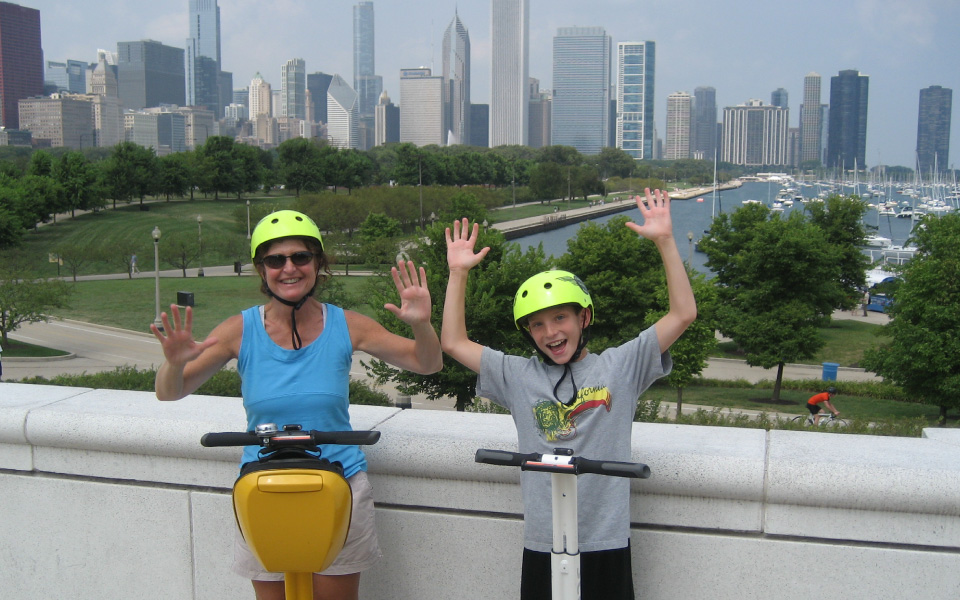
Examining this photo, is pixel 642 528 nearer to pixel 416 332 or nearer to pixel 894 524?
pixel 894 524

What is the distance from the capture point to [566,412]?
10.9ft

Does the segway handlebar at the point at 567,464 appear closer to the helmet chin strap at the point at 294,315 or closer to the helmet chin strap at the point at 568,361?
the helmet chin strap at the point at 568,361

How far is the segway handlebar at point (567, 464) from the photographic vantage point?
270cm

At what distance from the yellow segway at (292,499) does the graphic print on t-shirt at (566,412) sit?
662 mm

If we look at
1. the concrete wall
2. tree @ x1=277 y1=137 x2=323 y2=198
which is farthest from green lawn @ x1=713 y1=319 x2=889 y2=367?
tree @ x1=277 y1=137 x2=323 y2=198

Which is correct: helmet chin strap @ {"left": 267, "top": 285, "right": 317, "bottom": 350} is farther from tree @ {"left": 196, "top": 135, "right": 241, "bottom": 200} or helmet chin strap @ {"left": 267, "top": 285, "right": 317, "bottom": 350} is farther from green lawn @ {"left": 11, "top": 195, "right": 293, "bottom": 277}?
tree @ {"left": 196, "top": 135, "right": 241, "bottom": 200}

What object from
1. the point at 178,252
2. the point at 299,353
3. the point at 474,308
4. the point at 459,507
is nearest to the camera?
the point at 299,353

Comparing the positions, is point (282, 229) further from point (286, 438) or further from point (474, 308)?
point (474, 308)

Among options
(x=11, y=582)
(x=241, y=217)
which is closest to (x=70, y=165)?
(x=241, y=217)

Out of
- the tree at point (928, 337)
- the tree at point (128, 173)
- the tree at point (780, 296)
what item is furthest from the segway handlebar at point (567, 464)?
the tree at point (128, 173)

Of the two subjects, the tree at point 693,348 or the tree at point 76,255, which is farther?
the tree at point 76,255

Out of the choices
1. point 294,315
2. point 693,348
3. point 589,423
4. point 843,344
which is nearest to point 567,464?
point 589,423

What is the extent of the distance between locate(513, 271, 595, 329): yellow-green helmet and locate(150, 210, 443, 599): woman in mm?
376

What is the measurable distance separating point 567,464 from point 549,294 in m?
0.84
